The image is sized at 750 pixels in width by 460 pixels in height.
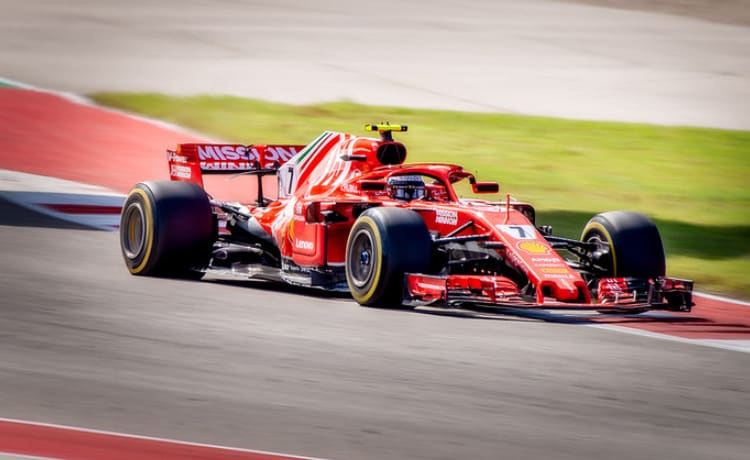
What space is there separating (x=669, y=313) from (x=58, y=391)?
5.58 metres

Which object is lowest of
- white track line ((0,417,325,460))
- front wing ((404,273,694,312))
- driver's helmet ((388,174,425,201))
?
white track line ((0,417,325,460))

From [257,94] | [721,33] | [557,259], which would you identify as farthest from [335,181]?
[721,33]

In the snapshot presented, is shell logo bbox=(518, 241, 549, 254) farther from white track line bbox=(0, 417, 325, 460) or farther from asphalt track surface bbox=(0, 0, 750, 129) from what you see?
asphalt track surface bbox=(0, 0, 750, 129)

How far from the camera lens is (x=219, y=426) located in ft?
21.5

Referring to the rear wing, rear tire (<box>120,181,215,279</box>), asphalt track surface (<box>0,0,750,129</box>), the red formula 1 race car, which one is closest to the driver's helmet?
the red formula 1 race car

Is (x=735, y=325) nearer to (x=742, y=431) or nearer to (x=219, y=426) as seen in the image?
(x=742, y=431)

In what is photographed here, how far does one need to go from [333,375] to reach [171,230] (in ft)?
13.9

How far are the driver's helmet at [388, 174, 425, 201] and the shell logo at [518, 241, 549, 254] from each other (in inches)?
51.7

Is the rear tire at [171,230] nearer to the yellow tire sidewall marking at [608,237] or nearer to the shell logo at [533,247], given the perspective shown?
the shell logo at [533,247]

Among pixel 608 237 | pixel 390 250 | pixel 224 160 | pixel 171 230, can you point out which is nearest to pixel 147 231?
pixel 171 230

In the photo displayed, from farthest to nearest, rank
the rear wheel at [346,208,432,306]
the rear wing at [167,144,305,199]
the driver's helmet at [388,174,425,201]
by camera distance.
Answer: the rear wing at [167,144,305,199]
the driver's helmet at [388,174,425,201]
the rear wheel at [346,208,432,306]

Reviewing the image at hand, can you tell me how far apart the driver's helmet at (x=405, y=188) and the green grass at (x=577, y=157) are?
330 cm

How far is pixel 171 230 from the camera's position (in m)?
11.7

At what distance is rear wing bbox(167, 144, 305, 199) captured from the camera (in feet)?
42.8
